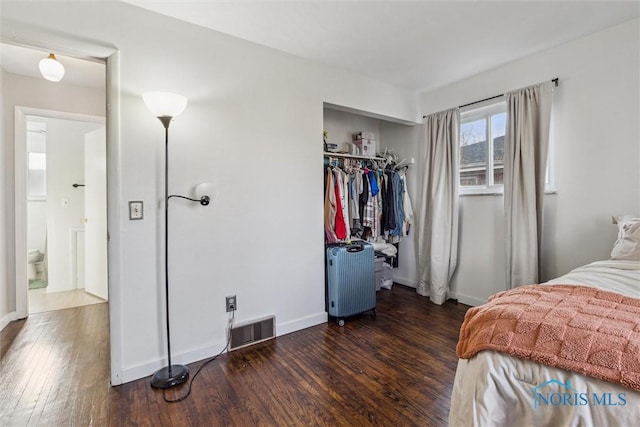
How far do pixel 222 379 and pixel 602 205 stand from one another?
123 inches

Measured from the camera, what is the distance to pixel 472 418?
1043mm

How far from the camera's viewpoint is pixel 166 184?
2.06 metres

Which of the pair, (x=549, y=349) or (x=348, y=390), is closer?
(x=549, y=349)

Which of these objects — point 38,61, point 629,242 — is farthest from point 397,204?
point 38,61

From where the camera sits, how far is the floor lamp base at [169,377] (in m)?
1.94

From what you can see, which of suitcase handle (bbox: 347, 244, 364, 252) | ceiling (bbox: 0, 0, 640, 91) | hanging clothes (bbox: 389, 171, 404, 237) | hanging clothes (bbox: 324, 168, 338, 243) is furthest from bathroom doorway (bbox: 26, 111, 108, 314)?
hanging clothes (bbox: 389, 171, 404, 237)

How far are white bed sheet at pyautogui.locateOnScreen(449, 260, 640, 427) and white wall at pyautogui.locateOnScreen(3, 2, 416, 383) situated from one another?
1.76m

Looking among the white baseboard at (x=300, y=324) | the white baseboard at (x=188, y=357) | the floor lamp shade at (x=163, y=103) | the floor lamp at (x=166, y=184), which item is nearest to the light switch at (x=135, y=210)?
the floor lamp at (x=166, y=184)

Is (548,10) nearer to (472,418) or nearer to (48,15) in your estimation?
(472,418)

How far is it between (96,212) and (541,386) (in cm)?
431

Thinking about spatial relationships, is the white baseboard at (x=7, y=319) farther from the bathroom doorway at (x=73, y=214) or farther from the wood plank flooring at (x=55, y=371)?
the bathroom doorway at (x=73, y=214)

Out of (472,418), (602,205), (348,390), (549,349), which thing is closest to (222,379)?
(348,390)

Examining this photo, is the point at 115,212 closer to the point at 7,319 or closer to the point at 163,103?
the point at 163,103

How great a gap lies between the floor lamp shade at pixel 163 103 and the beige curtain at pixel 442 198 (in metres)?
2.74
